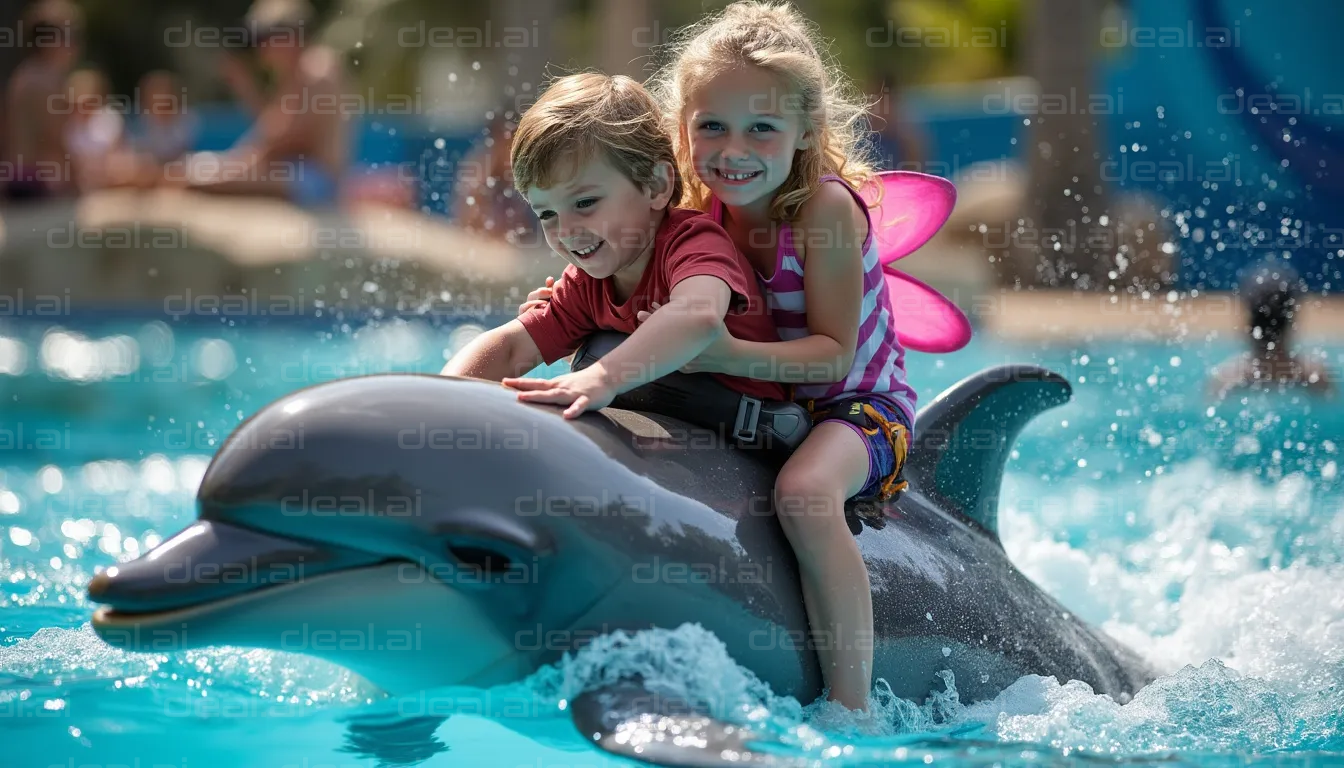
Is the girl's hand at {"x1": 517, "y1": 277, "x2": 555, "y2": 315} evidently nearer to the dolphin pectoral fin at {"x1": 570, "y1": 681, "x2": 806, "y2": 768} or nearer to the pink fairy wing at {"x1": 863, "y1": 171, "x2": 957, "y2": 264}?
the pink fairy wing at {"x1": 863, "y1": 171, "x2": 957, "y2": 264}

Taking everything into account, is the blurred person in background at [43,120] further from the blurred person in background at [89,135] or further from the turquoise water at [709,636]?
the turquoise water at [709,636]

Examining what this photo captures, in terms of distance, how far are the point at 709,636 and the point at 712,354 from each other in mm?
681

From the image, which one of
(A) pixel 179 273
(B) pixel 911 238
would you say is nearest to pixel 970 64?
(A) pixel 179 273

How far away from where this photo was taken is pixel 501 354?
4.07m

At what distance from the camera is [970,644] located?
13.4 ft

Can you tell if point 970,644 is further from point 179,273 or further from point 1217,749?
point 179,273

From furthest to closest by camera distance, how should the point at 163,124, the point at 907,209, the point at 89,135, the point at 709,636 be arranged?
the point at 163,124, the point at 89,135, the point at 907,209, the point at 709,636

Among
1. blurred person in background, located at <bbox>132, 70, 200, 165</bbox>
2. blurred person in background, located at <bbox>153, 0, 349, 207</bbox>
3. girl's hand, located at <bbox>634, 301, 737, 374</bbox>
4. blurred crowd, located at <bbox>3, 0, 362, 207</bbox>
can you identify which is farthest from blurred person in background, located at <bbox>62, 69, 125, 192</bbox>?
girl's hand, located at <bbox>634, 301, 737, 374</bbox>

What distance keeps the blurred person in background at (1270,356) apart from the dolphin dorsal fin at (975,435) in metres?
5.56

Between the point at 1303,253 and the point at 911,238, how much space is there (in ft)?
42.8

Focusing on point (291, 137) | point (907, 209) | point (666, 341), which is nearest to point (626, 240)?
point (666, 341)

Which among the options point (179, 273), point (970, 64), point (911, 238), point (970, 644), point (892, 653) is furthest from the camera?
point (970, 64)

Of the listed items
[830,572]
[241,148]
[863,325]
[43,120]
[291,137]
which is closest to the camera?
[830,572]

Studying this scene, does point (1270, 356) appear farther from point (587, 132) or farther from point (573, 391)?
point (573, 391)
